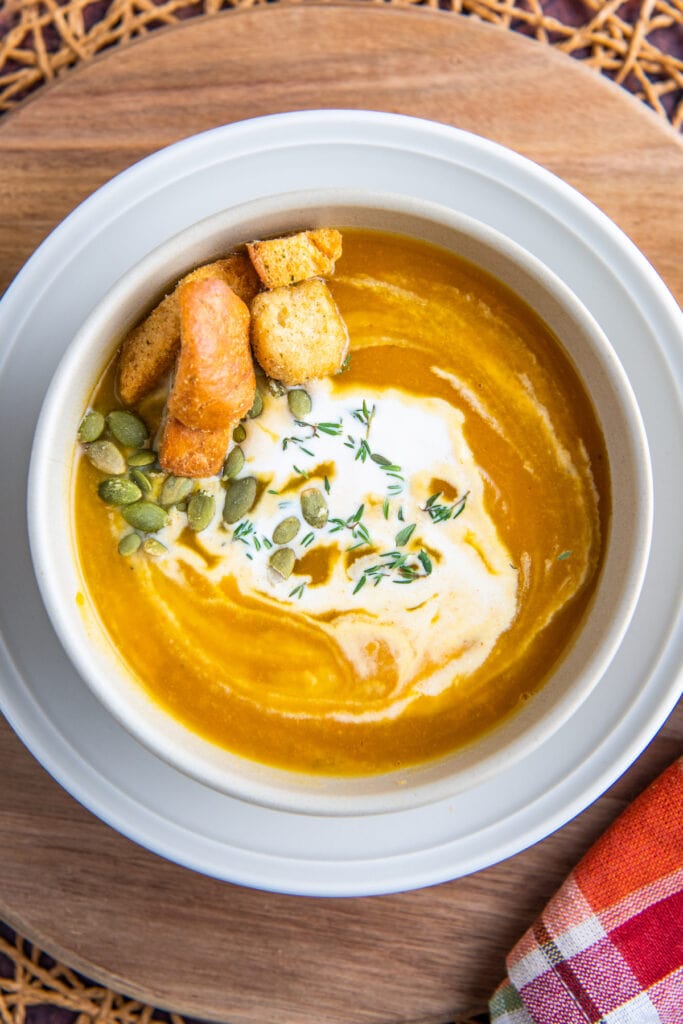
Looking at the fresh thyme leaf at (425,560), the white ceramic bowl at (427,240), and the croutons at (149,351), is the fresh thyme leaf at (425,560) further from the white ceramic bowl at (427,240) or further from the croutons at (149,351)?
the croutons at (149,351)

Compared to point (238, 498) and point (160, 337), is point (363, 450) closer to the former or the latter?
point (238, 498)

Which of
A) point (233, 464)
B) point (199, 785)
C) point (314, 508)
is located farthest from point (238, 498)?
point (199, 785)

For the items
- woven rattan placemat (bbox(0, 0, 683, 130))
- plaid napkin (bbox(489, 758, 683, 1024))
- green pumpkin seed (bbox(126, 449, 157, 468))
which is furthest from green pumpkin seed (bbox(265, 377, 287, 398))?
plaid napkin (bbox(489, 758, 683, 1024))

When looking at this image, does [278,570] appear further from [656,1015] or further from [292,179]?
[656,1015]

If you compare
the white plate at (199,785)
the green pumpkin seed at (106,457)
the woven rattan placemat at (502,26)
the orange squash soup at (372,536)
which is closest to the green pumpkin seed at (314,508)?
the orange squash soup at (372,536)

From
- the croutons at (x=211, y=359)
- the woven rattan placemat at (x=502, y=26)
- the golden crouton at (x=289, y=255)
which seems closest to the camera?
the croutons at (x=211, y=359)

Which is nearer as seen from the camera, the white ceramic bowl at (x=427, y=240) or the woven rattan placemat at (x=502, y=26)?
the white ceramic bowl at (x=427, y=240)
